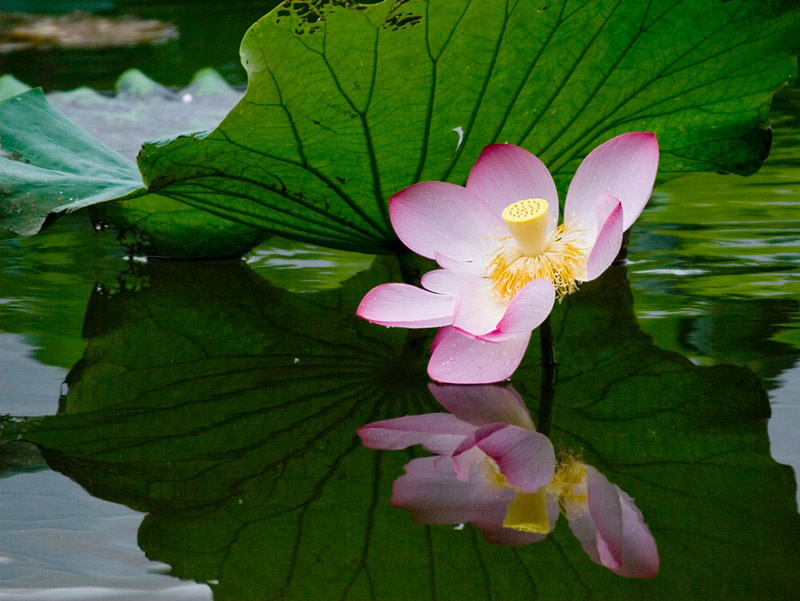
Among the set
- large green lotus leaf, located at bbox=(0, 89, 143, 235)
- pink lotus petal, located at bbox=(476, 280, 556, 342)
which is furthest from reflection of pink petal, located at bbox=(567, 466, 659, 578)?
large green lotus leaf, located at bbox=(0, 89, 143, 235)

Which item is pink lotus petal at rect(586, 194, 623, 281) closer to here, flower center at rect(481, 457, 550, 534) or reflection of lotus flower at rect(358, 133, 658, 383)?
reflection of lotus flower at rect(358, 133, 658, 383)

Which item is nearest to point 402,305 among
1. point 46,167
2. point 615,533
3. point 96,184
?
point 615,533

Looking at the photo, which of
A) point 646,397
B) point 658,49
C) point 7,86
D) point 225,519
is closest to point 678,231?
point 658,49

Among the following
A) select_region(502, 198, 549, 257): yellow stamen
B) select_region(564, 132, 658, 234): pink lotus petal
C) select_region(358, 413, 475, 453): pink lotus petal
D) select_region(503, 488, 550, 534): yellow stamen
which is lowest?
select_region(503, 488, 550, 534): yellow stamen

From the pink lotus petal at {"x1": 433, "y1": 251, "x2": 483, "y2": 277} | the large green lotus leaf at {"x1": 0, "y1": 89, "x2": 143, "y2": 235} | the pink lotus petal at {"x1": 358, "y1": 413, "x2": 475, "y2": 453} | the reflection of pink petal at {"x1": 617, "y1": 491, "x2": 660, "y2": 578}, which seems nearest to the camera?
the reflection of pink petal at {"x1": 617, "y1": 491, "x2": 660, "y2": 578}

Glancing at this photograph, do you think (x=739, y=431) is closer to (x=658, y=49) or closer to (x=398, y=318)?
(x=398, y=318)

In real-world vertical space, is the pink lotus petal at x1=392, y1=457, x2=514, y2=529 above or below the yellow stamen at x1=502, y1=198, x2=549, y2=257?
below

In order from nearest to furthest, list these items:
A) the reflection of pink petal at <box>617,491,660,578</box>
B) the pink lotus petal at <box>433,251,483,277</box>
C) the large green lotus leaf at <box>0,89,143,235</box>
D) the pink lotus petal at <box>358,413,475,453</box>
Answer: the reflection of pink petal at <box>617,491,660,578</box> → the pink lotus petal at <box>358,413,475,453</box> → the pink lotus petal at <box>433,251,483,277</box> → the large green lotus leaf at <box>0,89,143,235</box>

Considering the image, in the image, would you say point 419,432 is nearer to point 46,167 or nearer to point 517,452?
point 517,452
